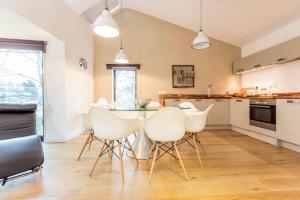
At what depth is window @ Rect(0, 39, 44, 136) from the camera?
3633mm

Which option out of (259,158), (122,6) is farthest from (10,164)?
(122,6)

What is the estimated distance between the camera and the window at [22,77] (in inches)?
143

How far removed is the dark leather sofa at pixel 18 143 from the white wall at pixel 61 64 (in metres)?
1.45

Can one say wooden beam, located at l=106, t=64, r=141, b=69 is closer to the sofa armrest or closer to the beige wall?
the beige wall

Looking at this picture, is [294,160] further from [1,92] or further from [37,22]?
[1,92]

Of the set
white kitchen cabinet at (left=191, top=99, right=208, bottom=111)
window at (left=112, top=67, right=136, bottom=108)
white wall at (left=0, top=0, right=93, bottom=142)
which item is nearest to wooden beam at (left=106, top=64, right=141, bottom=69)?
window at (left=112, top=67, right=136, bottom=108)

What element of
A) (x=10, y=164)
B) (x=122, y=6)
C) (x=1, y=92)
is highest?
(x=122, y=6)

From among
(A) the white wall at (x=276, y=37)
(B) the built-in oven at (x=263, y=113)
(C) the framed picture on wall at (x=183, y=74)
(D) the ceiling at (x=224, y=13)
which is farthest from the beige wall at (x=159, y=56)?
(B) the built-in oven at (x=263, y=113)

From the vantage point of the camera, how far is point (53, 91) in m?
3.71

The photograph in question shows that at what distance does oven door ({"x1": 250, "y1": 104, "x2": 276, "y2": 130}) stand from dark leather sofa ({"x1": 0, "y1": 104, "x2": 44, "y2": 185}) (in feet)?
12.5

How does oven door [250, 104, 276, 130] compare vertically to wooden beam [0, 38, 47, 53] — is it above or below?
below

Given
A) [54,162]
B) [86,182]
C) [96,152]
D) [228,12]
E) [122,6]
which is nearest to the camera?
[86,182]

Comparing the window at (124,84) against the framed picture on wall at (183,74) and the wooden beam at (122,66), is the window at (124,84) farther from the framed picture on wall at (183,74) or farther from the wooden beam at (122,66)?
the framed picture on wall at (183,74)

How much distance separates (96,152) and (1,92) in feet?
7.52
